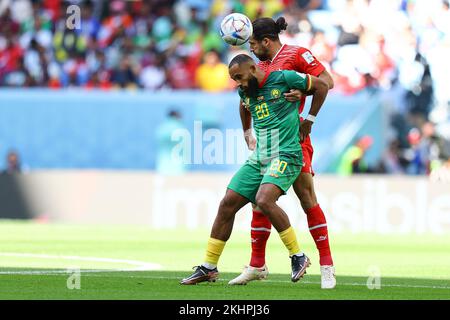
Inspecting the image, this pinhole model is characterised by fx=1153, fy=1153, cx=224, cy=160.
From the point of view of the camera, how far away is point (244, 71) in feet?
33.7

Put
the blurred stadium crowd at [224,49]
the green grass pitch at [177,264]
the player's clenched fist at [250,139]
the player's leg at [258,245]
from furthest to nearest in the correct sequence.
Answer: the blurred stadium crowd at [224,49] < the player's clenched fist at [250,139] < the player's leg at [258,245] < the green grass pitch at [177,264]

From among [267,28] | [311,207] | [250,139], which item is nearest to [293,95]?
[267,28]

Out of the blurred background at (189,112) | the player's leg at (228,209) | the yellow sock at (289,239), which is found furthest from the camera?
the blurred background at (189,112)

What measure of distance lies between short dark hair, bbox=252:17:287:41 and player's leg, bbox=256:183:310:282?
4.63 ft

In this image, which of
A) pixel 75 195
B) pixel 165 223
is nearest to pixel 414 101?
pixel 165 223

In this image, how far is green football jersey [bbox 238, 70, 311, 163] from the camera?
10.4 meters

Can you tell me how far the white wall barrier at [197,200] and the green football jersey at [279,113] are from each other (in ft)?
39.9

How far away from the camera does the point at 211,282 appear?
10.8m

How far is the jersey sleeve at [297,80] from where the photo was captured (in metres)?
10.4

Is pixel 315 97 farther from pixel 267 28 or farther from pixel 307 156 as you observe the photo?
pixel 267 28

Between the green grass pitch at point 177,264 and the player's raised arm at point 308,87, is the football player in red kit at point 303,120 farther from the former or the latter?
the green grass pitch at point 177,264

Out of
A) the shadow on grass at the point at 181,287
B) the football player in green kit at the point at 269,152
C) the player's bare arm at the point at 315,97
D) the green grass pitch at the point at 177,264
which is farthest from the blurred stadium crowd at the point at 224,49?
the football player in green kit at the point at 269,152

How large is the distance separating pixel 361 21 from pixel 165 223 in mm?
6534
